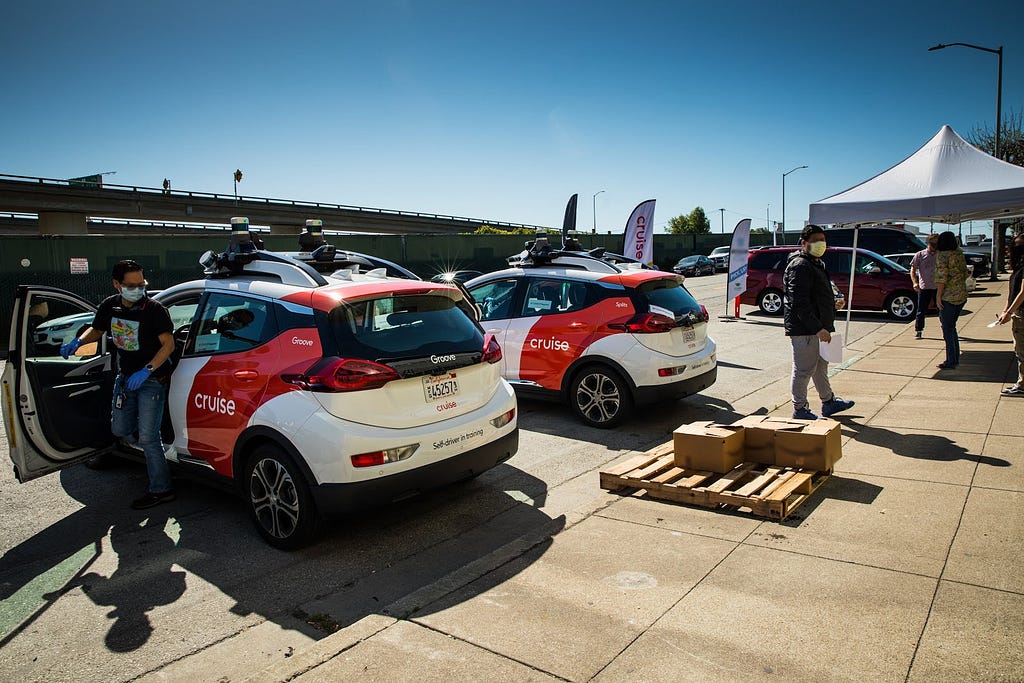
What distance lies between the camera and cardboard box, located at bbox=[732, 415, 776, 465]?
5453mm

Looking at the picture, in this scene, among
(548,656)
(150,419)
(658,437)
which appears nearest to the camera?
(548,656)

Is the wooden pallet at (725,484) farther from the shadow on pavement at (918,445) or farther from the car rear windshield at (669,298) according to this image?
the car rear windshield at (669,298)

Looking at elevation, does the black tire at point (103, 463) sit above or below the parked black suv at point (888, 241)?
below

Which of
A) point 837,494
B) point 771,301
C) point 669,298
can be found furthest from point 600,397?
point 771,301

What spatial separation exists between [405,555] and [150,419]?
2.25 meters

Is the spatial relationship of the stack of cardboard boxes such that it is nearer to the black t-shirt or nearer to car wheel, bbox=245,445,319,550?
car wheel, bbox=245,445,319,550

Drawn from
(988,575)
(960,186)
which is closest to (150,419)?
(988,575)

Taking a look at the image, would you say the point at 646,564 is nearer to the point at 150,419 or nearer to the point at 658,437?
the point at 658,437

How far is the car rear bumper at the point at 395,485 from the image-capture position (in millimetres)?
4320

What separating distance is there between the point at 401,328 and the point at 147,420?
212 cm

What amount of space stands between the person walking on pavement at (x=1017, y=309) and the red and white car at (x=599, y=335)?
3215 mm

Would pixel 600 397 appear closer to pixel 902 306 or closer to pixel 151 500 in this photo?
pixel 151 500

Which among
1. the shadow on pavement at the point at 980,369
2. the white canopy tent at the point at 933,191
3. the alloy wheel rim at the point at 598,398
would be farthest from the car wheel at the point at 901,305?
the alloy wheel rim at the point at 598,398

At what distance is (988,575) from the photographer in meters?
3.62
